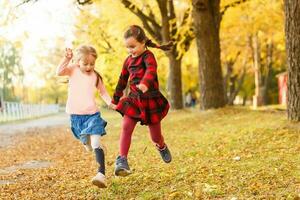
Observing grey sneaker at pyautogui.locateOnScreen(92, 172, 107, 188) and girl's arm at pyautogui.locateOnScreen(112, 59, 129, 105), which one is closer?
grey sneaker at pyautogui.locateOnScreen(92, 172, 107, 188)

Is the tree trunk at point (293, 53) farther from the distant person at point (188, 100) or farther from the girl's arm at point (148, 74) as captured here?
the distant person at point (188, 100)

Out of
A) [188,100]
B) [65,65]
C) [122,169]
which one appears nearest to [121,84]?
[65,65]

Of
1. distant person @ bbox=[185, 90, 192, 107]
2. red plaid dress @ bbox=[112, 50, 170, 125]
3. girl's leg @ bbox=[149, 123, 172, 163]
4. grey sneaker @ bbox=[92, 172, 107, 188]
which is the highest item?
red plaid dress @ bbox=[112, 50, 170, 125]

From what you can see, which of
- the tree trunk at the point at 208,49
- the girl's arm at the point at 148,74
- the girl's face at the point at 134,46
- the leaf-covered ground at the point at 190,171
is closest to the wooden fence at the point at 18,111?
the tree trunk at the point at 208,49

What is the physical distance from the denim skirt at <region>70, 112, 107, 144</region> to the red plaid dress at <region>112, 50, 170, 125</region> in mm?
282

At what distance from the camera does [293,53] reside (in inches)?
408

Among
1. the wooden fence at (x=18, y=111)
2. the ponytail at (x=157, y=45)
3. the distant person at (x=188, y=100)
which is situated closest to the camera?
the ponytail at (x=157, y=45)

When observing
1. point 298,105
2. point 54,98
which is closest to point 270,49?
point 298,105

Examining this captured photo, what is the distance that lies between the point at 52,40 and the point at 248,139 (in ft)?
136

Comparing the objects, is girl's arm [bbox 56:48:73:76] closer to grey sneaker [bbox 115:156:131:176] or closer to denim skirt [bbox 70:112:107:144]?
denim skirt [bbox 70:112:107:144]

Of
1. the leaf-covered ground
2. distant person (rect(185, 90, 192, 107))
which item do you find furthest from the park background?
distant person (rect(185, 90, 192, 107))

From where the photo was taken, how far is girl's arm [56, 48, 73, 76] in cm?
621

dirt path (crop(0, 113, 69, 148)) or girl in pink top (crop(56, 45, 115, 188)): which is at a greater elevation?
girl in pink top (crop(56, 45, 115, 188))

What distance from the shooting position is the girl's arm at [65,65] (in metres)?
6.21
